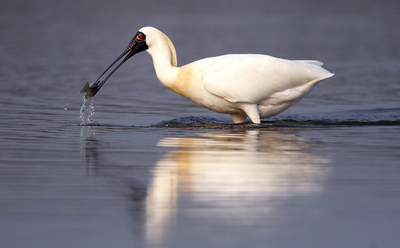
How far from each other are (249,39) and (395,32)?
34.6 ft

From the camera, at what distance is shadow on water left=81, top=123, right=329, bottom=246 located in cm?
571

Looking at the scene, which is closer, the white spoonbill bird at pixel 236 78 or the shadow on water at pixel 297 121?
the white spoonbill bird at pixel 236 78

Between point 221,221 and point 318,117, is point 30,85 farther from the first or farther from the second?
point 221,221

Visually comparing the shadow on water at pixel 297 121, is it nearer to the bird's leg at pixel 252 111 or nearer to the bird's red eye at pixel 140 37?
the bird's leg at pixel 252 111

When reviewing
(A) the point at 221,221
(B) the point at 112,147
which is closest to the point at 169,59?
(B) the point at 112,147

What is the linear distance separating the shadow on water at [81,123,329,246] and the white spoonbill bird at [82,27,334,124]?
1.38 meters

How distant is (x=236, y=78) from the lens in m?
11.1

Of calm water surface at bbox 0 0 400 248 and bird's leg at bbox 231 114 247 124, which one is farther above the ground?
bird's leg at bbox 231 114 247 124

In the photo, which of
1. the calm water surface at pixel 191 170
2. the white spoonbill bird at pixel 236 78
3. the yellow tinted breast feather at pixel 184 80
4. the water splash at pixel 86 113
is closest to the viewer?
the calm water surface at pixel 191 170

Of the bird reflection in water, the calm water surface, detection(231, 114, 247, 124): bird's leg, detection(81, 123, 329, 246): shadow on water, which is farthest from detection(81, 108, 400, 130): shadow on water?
the bird reflection in water

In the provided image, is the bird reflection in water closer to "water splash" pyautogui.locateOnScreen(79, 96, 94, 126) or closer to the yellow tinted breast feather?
the yellow tinted breast feather

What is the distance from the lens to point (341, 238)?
17.4 feet

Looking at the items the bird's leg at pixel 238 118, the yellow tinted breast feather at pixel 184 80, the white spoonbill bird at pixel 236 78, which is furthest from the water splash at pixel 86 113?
the bird's leg at pixel 238 118

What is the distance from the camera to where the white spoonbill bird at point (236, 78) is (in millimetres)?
11078
